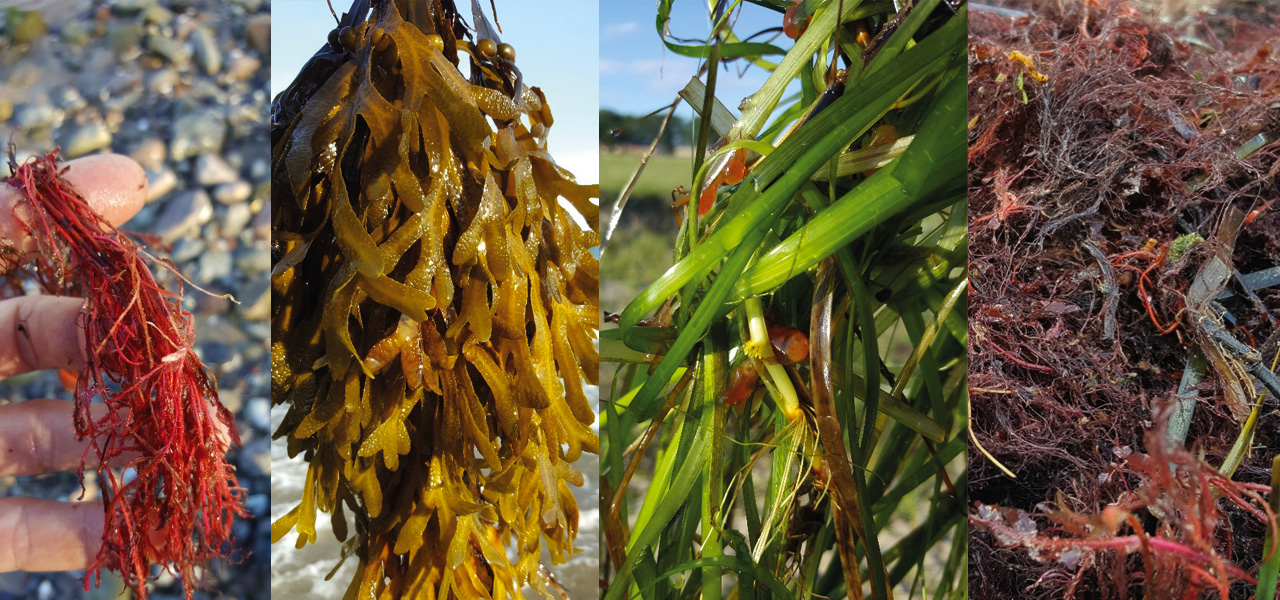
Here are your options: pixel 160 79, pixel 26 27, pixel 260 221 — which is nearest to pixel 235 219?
pixel 260 221

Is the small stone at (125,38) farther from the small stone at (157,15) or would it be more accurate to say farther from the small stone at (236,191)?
the small stone at (236,191)

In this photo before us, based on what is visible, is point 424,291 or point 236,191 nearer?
point 424,291

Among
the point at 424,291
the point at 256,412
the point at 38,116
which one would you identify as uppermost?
the point at 38,116

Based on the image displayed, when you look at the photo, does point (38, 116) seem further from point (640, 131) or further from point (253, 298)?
point (640, 131)

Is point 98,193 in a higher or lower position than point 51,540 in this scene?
higher

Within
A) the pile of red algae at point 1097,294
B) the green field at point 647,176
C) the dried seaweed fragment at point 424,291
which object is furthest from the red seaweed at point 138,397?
the pile of red algae at point 1097,294

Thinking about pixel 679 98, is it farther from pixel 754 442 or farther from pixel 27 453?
pixel 27 453

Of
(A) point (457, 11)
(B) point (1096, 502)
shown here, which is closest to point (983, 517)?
(B) point (1096, 502)
